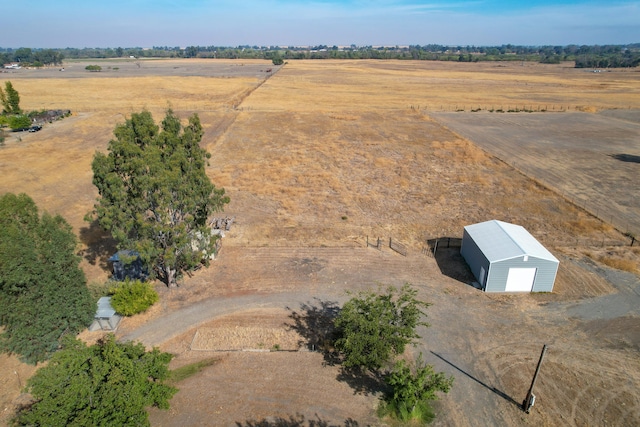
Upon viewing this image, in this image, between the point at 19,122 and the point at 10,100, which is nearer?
the point at 19,122

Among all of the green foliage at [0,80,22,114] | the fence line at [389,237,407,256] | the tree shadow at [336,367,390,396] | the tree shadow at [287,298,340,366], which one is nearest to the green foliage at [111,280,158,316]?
the tree shadow at [287,298,340,366]

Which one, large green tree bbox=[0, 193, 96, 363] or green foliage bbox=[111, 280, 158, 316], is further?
green foliage bbox=[111, 280, 158, 316]

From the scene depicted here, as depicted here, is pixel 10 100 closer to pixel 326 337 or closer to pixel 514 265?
pixel 326 337

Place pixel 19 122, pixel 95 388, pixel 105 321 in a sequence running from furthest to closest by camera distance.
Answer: pixel 19 122, pixel 105 321, pixel 95 388

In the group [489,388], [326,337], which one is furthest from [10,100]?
[489,388]

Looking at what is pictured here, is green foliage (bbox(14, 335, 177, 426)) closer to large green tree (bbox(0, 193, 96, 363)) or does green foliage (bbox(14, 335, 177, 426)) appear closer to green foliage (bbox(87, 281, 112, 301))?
large green tree (bbox(0, 193, 96, 363))

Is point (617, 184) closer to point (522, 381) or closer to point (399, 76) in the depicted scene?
→ point (522, 381)

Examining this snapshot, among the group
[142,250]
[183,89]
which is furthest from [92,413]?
[183,89]

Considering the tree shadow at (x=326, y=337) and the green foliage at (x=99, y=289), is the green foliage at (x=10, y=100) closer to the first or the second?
the green foliage at (x=99, y=289)
